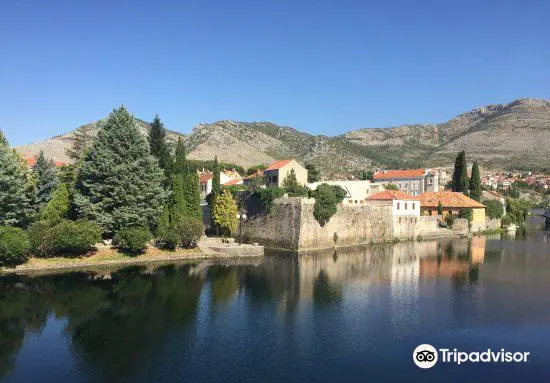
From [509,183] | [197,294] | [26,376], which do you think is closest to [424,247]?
[197,294]

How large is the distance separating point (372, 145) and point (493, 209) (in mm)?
121254

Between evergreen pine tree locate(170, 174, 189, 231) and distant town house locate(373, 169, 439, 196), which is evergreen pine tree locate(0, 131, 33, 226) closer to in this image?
evergreen pine tree locate(170, 174, 189, 231)

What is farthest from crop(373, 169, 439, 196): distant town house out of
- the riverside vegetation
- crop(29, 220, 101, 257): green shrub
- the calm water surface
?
crop(29, 220, 101, 257): green shrub

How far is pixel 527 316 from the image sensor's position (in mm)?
24172

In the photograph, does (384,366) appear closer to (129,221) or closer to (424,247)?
(129,221)

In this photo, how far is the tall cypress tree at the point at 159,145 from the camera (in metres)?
43.4

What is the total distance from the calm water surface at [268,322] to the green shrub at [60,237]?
2.90 metres

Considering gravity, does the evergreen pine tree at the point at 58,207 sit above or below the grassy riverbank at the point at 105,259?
above

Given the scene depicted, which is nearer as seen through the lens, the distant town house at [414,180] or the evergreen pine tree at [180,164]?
the evergreen pine tree at [180,164]

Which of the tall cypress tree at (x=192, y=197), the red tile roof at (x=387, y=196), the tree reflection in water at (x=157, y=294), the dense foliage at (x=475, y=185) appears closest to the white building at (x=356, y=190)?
the red tile roof at (x=387, y=196)

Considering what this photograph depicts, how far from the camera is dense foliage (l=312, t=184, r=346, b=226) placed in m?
45.0

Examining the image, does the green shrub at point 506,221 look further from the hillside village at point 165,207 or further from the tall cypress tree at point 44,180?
the tall cypress tree at point 44,180

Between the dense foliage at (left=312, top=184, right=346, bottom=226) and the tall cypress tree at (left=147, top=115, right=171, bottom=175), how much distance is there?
14.5 meters

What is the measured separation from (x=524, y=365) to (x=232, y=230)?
108 ft
